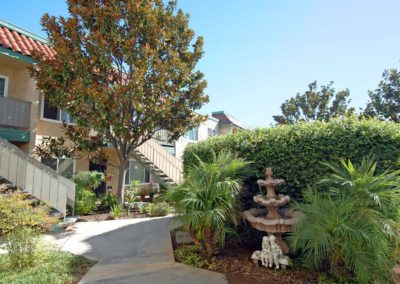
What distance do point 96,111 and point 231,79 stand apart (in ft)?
26.5

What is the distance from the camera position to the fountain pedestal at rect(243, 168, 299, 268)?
4.39m

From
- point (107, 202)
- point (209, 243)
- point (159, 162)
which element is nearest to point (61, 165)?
point (107, 202)

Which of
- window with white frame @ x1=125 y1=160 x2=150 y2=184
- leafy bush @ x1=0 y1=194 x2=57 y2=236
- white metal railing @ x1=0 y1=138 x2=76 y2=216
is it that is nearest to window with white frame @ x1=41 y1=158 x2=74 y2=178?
white metal railing @ x1=0 y1=138 x2=76 y2=216

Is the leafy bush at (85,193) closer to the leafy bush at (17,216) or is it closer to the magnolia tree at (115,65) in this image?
the magnolia tree at (115,65)

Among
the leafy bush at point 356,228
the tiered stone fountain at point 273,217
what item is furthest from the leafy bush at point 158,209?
the leafy bush at point 356,228

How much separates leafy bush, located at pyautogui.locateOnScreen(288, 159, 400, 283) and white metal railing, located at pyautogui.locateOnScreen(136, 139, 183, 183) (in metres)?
10.2

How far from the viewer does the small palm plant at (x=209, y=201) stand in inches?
178

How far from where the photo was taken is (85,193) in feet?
31.5

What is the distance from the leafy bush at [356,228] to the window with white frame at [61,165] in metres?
10.8

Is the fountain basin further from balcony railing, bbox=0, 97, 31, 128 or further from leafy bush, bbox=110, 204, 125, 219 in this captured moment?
balcony railing, bbox=0, 97, 31, 128

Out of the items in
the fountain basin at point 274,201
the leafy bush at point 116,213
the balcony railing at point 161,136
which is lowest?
the leafy bush at point 116,213

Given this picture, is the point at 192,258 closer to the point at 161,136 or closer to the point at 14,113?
the point at 14,113

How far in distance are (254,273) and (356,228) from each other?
1.92 metres

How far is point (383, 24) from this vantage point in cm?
825
